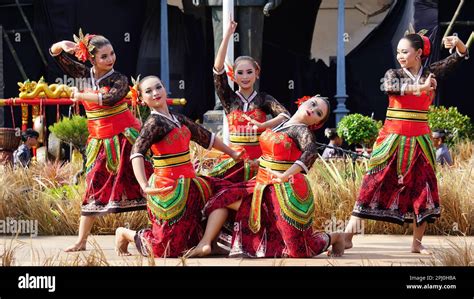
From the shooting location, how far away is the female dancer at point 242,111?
666 cm

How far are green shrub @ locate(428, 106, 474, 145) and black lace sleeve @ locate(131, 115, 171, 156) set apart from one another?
6.35 metres

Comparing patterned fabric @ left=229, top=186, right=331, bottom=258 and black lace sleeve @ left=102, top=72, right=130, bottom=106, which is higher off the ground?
black lace sleeve @ left=102, top=72, right=130, bottom=106

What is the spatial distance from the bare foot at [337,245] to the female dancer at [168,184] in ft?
3.00

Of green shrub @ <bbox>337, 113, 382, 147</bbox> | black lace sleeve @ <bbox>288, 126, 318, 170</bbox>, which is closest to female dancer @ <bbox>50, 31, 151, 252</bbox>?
black lace sleeve @ <bbox>288, 126, 318, 170</bbox>

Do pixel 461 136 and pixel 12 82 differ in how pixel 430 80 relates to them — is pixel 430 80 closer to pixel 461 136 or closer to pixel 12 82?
pixel 461 136

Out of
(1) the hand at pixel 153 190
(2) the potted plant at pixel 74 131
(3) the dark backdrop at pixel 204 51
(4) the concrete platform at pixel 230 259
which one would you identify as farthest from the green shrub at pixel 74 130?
(1) the hand at pixel 153 190

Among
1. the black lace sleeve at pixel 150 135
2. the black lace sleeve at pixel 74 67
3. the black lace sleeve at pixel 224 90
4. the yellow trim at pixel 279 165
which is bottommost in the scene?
the yellow trim at pixel 279 165

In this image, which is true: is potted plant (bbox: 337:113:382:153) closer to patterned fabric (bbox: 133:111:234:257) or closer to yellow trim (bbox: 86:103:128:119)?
yellow trim (bbox: 86:103:128:119)

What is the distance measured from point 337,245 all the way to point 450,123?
6286 millimetres

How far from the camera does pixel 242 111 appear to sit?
6.79 metres

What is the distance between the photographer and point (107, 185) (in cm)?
662

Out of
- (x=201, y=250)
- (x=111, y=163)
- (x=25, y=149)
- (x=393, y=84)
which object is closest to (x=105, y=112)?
(x=111, y=163)

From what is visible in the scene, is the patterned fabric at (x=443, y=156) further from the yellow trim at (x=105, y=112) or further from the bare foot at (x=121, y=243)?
the bare foot at (x=121, y=243)

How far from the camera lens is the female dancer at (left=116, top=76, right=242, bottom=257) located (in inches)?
239
